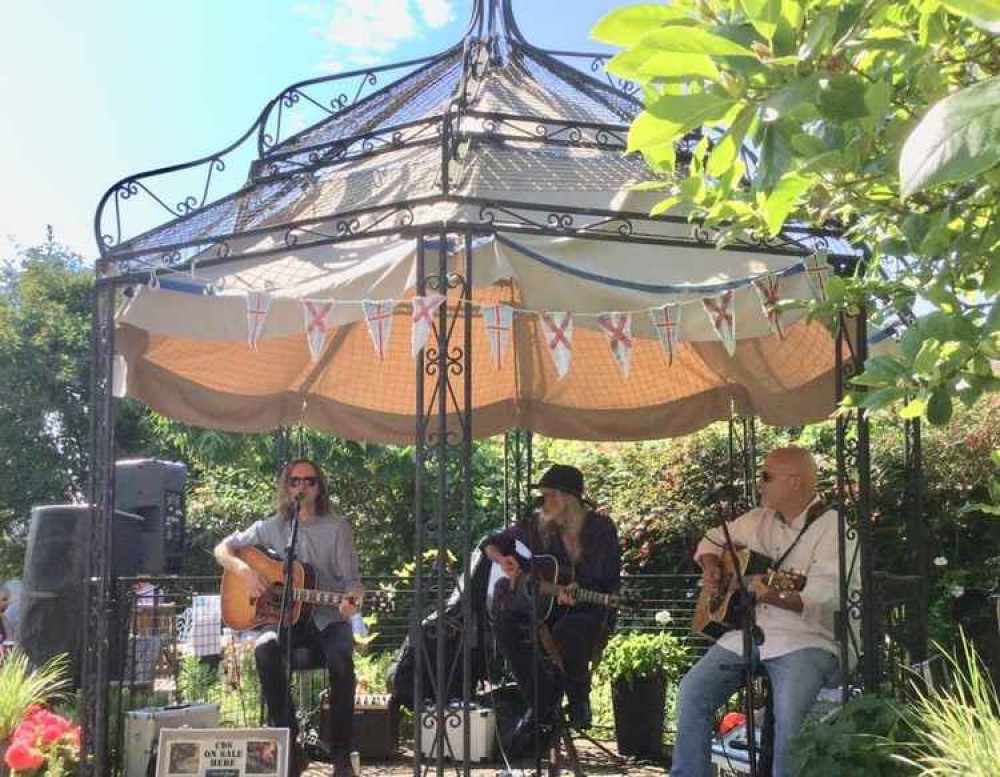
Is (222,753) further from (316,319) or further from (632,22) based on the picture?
(632,22)

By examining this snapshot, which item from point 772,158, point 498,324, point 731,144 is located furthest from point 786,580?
point 772,158

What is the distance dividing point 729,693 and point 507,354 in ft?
11.4

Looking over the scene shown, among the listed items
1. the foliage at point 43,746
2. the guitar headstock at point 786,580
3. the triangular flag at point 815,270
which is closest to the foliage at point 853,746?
the guitar headstock at point 786,580

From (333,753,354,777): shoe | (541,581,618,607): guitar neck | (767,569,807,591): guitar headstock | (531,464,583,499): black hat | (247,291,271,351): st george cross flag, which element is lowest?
(333,753,354,777): shoe

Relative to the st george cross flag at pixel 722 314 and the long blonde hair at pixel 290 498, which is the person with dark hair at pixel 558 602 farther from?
the st george cross flag at pixel 722 314

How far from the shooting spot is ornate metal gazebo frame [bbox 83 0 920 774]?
196 inches

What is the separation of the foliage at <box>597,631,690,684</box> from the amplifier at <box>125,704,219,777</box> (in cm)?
278

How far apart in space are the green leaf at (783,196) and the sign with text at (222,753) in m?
3.79

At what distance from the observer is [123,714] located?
5.98 meters

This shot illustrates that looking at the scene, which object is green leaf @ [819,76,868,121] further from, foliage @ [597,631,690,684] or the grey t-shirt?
foliage @ [597,631,690,684]

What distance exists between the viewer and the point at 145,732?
5.71 m

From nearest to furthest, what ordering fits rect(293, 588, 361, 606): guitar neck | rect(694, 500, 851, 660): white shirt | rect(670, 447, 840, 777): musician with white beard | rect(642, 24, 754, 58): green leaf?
rect(642, 24, 754, 58): green leaf, rect(670, 447, 840, 777): musician with white beard, rect(694, 500, 851, 660): white shirt, rect(293, 588, 361, 606): guitar neck

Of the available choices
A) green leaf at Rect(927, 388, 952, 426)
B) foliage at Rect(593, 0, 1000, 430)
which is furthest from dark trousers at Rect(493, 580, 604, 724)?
green leaf at Rect(927, 388, 952, 426)

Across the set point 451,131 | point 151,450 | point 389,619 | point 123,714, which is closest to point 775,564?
point 451,131
